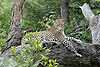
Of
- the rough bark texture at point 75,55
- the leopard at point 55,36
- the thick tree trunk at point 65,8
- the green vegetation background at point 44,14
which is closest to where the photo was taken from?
the rough bark texture at point 75,55

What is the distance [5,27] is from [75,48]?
25.2 feet

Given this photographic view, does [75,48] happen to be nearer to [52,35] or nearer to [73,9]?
[52,35]

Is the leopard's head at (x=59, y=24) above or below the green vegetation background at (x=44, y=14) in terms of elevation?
above

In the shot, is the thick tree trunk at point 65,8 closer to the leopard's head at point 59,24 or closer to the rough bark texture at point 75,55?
the leopard's head at point 59,24

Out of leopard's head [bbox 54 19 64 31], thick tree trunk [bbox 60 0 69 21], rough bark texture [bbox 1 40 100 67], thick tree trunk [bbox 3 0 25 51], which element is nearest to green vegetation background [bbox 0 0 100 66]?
thick tree trunk [bbox 60 0 69 21]

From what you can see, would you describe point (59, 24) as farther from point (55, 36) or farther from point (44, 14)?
point (44, 14)

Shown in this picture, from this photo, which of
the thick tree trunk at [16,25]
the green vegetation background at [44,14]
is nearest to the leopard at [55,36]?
the thick tree trunk at [16,25]

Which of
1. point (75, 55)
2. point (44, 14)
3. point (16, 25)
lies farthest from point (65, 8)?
point (75, 55)

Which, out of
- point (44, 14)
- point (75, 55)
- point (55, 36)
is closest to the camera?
point (75, 55)

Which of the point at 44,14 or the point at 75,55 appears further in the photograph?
the point at 44,14

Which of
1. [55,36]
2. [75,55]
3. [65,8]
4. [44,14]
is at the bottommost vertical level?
[75,55]

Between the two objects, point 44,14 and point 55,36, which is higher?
point 55,36

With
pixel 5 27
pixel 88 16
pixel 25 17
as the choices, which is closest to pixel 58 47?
pixel 88 16

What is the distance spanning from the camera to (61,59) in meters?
10.3
